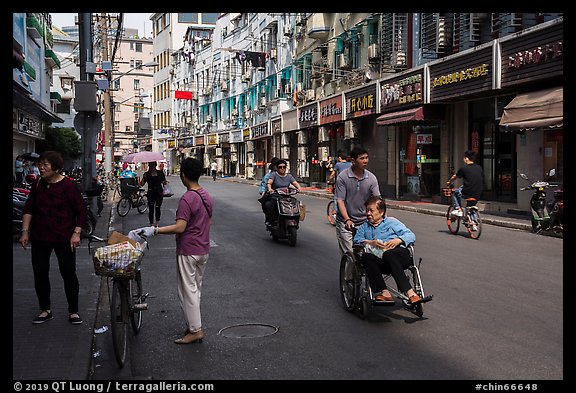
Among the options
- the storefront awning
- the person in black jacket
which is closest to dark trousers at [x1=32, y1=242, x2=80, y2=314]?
the person in black jacket

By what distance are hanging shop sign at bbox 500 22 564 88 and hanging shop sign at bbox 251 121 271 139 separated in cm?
2928

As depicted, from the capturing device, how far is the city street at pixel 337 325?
5.21 m

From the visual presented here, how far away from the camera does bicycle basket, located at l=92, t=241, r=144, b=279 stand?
546 centimetres

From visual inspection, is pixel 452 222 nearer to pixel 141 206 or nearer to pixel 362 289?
pixel 362 289

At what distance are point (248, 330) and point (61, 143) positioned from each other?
3296 centimetres

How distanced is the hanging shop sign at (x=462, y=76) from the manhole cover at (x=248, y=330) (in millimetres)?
13381

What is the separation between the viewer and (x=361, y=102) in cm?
2784

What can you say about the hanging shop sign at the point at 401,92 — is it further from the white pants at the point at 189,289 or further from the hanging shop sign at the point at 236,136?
the hanging shop sign at the point at 236,136

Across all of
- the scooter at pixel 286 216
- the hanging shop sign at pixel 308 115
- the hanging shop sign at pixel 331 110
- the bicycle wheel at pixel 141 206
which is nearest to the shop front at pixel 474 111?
the scooter at pixel 286 216

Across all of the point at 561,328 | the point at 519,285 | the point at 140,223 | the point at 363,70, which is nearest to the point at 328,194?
the point at 363,70

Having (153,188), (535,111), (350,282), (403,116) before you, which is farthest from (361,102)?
(350,282)

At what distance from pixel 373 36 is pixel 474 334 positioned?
78.4 ft
